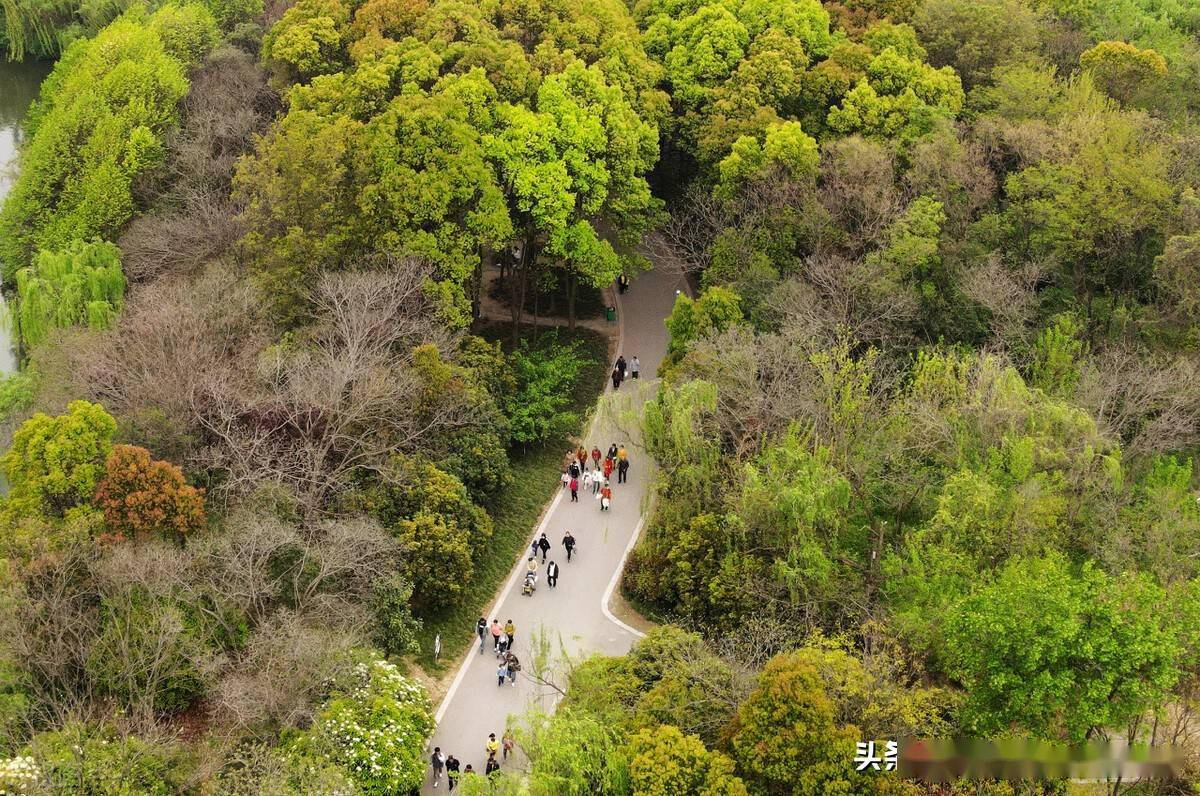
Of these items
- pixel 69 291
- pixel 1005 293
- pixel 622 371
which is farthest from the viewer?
pixel 622 371

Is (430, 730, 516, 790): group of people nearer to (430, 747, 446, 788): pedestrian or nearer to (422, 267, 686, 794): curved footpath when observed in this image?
(430, 747, 446, 788): pedestrian

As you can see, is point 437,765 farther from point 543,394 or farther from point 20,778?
point 543,394

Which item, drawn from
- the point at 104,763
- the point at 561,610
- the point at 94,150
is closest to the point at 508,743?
the point at 561,610

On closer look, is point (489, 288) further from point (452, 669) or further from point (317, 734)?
point (317, 734)

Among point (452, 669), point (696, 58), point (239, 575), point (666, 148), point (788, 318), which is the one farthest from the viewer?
point (666, 148)

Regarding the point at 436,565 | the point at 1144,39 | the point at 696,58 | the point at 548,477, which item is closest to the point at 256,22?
the point at 696,58

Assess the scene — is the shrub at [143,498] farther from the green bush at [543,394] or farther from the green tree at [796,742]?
the green tree at [796,742]
